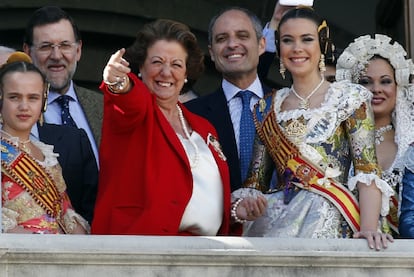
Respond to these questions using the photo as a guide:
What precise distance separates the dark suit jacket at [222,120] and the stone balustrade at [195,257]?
0.88 metres

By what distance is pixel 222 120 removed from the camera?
8711mm

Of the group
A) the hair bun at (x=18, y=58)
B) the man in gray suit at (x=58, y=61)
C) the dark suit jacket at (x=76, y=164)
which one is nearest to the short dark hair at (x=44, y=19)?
the man in gray suit at (x=58, y=61)

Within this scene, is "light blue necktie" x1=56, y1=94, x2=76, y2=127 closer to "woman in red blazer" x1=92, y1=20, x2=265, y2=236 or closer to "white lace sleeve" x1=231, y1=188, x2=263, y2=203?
"woman in red blazer" x1=92, y1=20, x2=265, y2=236

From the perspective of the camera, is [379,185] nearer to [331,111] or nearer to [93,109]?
[331,111]

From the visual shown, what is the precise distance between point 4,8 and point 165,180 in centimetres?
389

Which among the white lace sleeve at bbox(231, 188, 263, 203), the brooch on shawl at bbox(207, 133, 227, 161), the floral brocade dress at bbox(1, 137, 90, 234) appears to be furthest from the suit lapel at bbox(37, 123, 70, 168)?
the white lace sleeve at bbox(231, 188, 263, 203)

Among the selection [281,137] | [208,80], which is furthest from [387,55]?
[208,80]

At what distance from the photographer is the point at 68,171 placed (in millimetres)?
8273

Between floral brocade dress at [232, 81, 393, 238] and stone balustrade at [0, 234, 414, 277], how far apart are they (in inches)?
10.4

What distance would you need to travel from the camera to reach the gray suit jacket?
8.83 m

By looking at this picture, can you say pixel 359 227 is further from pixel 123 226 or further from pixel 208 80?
pixel 208 80

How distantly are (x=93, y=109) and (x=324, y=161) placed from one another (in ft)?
4.90

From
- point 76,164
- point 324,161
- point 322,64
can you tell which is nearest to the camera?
point 324,161

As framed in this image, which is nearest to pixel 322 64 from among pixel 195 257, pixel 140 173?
pixel 140 173
